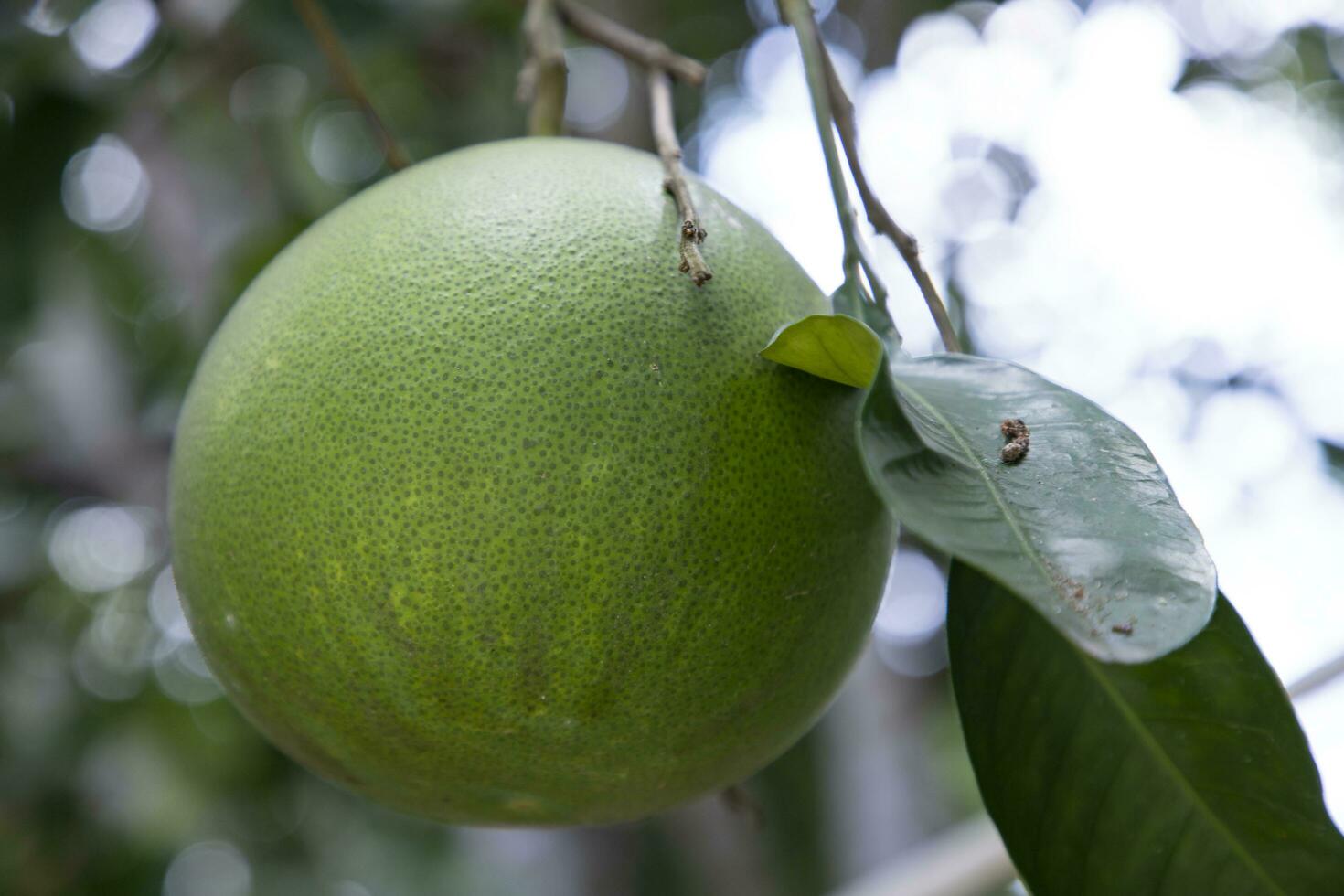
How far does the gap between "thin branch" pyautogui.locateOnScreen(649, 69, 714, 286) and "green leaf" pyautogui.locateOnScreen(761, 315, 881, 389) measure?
6 cm

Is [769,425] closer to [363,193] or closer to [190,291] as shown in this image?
[363,193]

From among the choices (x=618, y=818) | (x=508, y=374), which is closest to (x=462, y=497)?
(x=508, y=374)

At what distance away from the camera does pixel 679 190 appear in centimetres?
75

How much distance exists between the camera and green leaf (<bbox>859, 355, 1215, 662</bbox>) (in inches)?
20.3

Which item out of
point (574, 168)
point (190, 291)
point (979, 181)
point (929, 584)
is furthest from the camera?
point (929, 584)

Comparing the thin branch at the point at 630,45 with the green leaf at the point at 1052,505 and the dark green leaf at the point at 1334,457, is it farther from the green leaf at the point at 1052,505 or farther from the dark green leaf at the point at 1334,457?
the dark green leaf at the point at 1334,457

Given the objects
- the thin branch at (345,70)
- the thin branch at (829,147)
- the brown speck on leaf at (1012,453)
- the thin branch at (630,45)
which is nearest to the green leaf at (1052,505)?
the brown speck on leaf at (1012,453)

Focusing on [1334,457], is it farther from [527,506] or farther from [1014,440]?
[527,506]

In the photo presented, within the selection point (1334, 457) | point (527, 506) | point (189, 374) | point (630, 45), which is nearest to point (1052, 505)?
point (527, 506)

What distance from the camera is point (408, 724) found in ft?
2.44

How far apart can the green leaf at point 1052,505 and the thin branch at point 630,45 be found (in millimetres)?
414

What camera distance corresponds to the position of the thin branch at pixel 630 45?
96 cm

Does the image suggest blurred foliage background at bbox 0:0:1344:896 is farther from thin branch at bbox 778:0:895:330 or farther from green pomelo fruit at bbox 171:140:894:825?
thin branch at bbox 778:0:895:330

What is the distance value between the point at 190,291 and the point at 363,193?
Result: 3.03 ft
